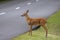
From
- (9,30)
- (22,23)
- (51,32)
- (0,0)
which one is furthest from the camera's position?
(0,0)

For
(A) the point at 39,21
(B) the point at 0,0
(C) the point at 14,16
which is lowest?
(B) the point at 0,0

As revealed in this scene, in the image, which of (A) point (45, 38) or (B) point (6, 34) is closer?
(A) point (45, 38)

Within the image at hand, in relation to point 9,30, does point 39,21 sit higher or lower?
higher

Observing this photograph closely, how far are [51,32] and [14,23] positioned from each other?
5.14ft

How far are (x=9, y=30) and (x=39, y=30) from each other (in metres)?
0.86

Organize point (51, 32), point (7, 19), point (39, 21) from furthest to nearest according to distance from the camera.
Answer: point (7, 19), point (51, 32), point (39, 21)

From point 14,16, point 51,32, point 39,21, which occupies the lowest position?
point 14,16

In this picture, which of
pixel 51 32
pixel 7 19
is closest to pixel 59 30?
pixel 51 32

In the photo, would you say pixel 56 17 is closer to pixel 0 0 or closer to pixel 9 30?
pixel 9 30

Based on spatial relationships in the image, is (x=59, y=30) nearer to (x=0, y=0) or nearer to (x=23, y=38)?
(x=23, y=38)

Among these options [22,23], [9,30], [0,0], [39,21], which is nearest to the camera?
[39,21]

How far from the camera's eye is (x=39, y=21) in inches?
161

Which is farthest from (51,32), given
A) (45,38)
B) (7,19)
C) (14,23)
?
(7,19)

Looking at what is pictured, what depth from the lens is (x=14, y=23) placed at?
5.89m
